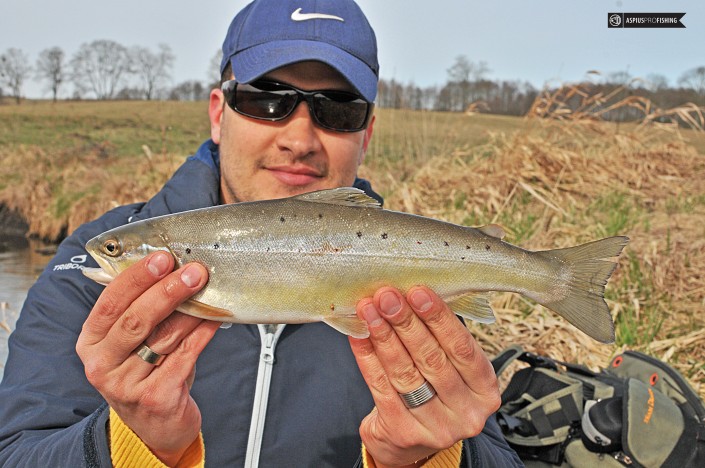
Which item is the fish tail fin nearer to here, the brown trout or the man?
the brown trout

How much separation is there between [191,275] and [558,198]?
8.00 meters

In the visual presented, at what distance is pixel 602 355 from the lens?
5.35 meters

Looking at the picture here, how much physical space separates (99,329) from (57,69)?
215ft

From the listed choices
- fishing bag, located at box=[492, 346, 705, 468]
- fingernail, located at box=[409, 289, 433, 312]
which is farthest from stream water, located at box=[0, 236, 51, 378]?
fingernail, located at box=[409, 289, 433, 312]

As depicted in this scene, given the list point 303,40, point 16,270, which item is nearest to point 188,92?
point 16,270

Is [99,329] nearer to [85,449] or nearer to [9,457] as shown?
[85,449]

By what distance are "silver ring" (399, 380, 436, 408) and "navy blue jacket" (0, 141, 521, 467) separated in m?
0.48

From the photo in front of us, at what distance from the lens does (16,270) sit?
1202 centimetres

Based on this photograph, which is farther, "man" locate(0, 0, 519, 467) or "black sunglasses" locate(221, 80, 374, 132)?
"black sunglasses" locate(221, 80, 374, 132)

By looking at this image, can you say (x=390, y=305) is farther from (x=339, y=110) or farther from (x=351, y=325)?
(x=339, y=110)

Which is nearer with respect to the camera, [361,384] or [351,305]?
[351,305]

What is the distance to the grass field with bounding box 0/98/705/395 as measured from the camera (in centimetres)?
567

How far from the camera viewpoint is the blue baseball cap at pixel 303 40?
330cm

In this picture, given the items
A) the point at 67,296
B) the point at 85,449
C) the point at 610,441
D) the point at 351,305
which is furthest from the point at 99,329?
the point at 610,441
